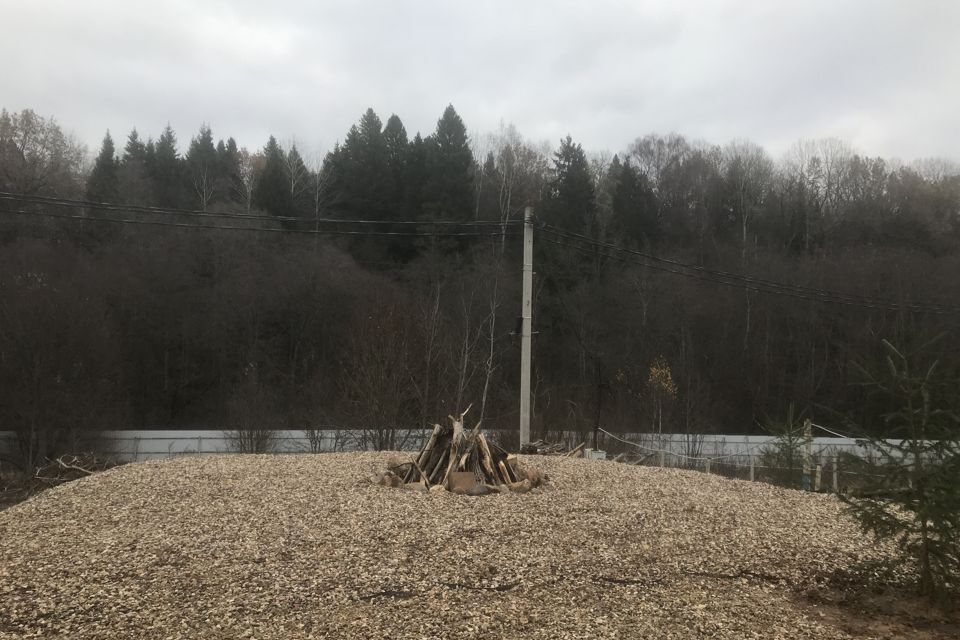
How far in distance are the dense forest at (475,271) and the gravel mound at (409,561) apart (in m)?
16.8

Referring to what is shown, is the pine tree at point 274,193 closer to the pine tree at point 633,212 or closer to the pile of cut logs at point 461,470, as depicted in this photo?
the pine tree at point 633,212

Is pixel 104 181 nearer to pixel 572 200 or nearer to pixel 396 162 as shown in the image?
pixel 396 162

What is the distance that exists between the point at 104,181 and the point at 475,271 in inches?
801

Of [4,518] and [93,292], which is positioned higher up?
[93,292]

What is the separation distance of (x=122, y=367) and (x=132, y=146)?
80.4 ft

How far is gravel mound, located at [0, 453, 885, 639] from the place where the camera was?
4.92 m

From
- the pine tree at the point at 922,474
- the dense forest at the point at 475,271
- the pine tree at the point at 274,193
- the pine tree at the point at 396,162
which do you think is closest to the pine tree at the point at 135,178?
the dense forest at the point at 475,271

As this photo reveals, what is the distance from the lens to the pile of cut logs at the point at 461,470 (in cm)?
954

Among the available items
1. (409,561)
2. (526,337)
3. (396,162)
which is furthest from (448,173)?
(409,561)

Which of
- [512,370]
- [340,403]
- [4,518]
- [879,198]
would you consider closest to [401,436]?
[340,403]

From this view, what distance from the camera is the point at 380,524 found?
7.41 meters

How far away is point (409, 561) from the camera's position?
6.17 metres

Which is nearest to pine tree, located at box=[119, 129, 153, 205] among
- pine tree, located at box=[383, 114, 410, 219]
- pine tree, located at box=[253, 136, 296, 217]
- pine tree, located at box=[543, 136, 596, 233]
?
pine tree, located at box=[253, 136, 296, 217]

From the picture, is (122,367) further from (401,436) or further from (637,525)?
(637,525)
